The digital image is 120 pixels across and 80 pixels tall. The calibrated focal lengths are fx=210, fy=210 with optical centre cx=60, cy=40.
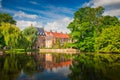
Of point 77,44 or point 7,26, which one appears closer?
point 7,26

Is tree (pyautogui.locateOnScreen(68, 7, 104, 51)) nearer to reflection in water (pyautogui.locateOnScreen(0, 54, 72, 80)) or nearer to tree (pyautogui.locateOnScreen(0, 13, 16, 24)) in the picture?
tree (pyautogui.locateOnScreen(0, 13, 16, 24))

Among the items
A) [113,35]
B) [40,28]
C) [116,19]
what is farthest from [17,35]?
[40,28]

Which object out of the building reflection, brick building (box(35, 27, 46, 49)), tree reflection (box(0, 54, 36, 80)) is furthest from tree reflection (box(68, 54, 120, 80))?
brick building (box(35, 27, 46, 49))

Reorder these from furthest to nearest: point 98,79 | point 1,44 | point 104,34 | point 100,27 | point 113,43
Result: 1. point 100,27
2. point 1,44
3. point 104,34
4. point 113,43
5. point 98,79

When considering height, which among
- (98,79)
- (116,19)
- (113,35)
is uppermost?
(116,19)

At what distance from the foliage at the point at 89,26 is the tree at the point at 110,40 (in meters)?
6.52

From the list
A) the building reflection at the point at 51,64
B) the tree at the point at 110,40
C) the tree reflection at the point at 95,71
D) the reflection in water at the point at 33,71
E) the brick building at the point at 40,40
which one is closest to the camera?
the tree reflection at the point at 95,71

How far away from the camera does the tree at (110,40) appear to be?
50375 millimetres

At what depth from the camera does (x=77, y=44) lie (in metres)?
64.4

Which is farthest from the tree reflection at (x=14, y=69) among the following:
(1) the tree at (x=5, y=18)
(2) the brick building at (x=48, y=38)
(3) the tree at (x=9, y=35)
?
(2) the brick building at (x=48, y=38)

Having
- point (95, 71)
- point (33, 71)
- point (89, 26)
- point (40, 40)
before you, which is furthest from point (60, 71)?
point (40, 40)

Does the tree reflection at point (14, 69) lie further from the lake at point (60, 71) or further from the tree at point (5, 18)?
the tree at point (5, 18)

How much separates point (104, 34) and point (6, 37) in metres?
25.0

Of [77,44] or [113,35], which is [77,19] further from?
[113,35]
